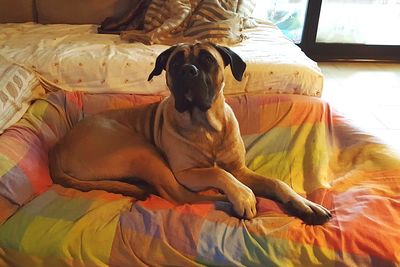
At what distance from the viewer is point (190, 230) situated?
4.32ft

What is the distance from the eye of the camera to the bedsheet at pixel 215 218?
1.26 meters

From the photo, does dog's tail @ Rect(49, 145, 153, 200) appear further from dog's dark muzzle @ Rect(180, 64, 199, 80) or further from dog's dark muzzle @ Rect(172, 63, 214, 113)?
dog's dark muzzle @ Rect(180, 64, 199, 80)

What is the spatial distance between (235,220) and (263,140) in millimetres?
551

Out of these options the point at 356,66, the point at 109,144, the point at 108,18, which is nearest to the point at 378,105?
the point at 356,66

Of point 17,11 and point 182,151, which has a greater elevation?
point 17,11

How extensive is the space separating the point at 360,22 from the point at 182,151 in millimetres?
3225

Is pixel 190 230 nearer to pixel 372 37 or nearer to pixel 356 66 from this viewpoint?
pixel 356 66

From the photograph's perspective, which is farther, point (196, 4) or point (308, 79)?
point (196, 4)

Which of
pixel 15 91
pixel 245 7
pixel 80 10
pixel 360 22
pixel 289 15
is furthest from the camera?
pixel 360 22

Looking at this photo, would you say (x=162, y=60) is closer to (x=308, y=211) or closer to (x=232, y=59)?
(x=232, y=59)

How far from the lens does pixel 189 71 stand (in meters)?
1.41

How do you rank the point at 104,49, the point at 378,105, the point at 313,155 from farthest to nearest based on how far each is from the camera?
the point at 378,105, the point at 104,49, the point at 313,155

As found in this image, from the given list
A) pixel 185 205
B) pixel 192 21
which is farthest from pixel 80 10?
pixel 185 205

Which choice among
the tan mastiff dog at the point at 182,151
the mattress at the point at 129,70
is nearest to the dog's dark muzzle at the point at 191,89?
the tan mastiff dog at the point at 182,151
